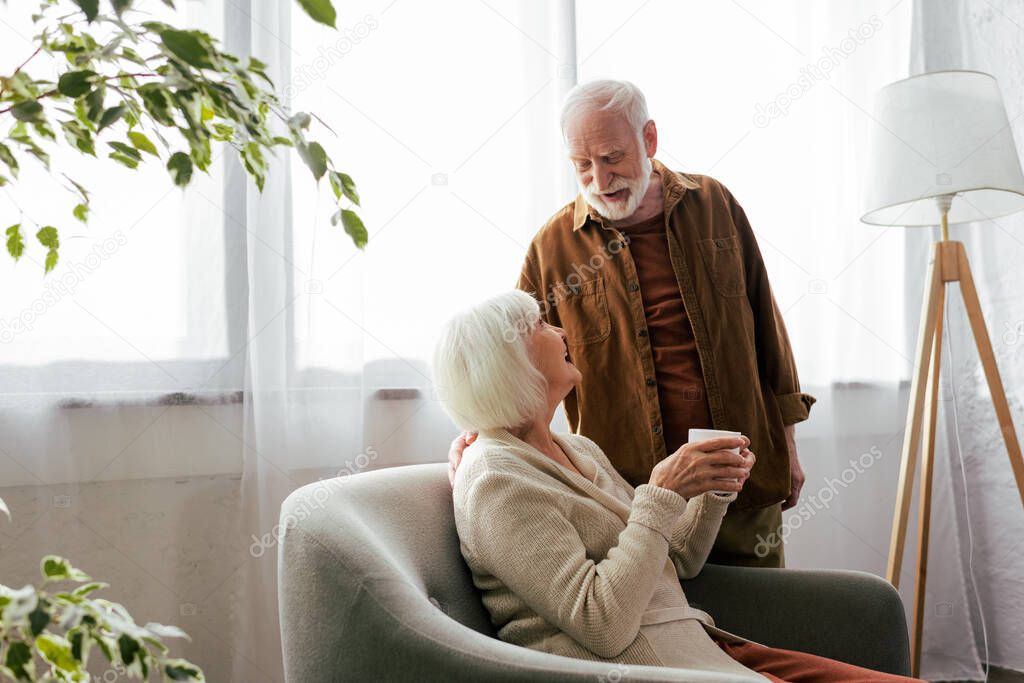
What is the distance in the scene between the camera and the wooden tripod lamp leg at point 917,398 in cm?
222

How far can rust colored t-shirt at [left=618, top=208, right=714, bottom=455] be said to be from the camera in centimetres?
181

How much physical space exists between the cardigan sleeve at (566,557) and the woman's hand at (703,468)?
0.17ft

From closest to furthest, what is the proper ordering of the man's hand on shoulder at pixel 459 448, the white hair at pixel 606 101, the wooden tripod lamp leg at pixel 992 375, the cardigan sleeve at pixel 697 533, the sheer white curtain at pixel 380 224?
the man's hand on shoulder at pixel 459 448 < the cardigan sleeve at pixel 697 533 < the white hair at pixel 606 101 < the sheer white curtain at pixel 380 224 < the wooden tripod lamp leg at pixel 992 375

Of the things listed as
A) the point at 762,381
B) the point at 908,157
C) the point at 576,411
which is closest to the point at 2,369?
the point at 576,411

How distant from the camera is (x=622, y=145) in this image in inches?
69.8

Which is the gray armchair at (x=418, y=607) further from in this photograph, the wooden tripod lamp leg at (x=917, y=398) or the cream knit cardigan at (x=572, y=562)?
the wooden tripod lamp leg at (x=917, y=398)

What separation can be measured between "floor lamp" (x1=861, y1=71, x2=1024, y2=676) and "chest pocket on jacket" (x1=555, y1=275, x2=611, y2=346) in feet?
2.82

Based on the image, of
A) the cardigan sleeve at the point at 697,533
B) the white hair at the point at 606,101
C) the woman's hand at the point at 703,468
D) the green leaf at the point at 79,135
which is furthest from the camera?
the white hair at the point at 606,101

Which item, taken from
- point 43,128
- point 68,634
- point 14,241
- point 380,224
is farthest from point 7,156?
point 380,224

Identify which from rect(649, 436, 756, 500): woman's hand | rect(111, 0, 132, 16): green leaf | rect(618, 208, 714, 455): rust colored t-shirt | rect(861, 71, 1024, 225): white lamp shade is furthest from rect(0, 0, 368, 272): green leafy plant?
rect(861, 71, 1024, 225): white lamp shade

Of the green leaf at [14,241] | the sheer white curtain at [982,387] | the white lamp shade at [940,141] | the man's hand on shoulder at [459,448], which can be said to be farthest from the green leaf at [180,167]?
the sheer white curtain at [982,387]

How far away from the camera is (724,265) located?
186 cm

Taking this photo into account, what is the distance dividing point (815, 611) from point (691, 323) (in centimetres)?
61

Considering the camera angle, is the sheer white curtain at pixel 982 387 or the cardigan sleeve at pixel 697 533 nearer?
the cardigan sleeve at pixel 697 533
